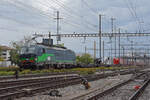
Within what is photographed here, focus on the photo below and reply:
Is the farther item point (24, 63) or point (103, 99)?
point (24, 63)

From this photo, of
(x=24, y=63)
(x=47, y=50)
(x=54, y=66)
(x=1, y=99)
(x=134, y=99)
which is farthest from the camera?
(x=54, y=66)

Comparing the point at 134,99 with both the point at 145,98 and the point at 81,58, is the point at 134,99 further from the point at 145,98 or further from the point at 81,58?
the point at 81,58

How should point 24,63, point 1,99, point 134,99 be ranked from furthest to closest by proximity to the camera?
1. point 24,63
2. point 134,99
3. point 1,99

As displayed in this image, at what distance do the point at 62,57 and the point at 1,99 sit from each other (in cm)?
2994

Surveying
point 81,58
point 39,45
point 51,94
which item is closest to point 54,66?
point 39,45

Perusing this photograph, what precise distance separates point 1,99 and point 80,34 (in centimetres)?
3191

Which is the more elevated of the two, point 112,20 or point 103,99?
point 112,20

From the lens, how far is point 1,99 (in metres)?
10.8

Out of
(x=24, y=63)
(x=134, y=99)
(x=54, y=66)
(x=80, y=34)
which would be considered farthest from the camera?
(x=80, y=34)

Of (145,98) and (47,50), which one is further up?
(47,50)

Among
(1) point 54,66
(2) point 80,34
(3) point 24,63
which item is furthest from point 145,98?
(2) point 80,34

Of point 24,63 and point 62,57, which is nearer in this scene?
point 24,63

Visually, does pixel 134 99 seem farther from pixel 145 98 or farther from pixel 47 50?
pixel 47 50

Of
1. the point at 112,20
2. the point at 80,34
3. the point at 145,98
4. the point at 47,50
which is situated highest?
the point at 112,20
